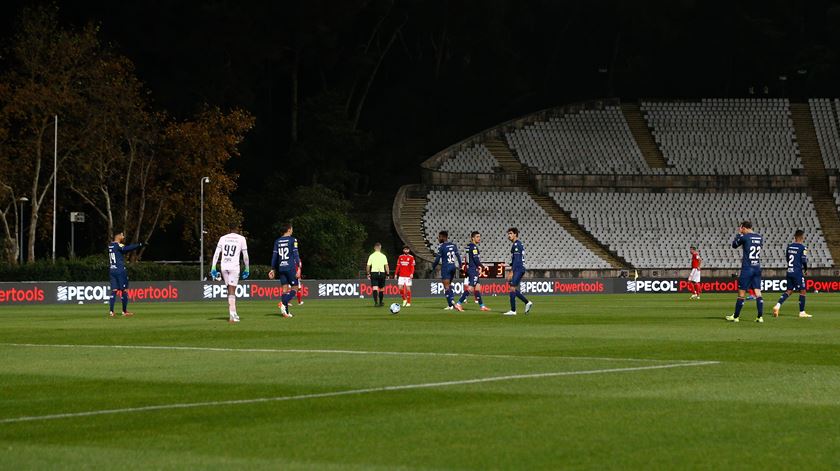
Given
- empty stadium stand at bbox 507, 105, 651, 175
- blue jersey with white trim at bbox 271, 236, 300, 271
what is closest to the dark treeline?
empty stadium stand at bbox 507, 105, 651, 175

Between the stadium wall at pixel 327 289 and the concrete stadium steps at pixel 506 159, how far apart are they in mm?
14970

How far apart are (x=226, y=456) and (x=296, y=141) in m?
81.2

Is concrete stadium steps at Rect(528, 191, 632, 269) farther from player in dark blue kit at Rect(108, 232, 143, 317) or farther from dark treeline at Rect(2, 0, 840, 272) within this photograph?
player in dark blue kit at Rect(108, 232, 143, 317)

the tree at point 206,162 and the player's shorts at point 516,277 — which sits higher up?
the tree at point 206,162

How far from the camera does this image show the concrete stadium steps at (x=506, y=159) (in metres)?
82.1

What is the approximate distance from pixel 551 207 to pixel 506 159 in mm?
5709

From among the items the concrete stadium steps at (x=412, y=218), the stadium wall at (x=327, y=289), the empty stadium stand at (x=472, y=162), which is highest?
the empty stadium stand at (x=472, y=162)

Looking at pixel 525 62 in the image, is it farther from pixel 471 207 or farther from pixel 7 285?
pixel 7 285

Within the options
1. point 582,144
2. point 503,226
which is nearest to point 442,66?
point 582,144

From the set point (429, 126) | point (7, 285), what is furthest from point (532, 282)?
point (429, 126)

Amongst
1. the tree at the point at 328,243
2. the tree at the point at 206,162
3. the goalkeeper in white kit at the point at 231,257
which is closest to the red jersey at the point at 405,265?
the goalkeeper in white kit at the point at 231,257

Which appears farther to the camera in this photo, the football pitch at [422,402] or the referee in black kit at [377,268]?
the referee in black kit at [377,268]

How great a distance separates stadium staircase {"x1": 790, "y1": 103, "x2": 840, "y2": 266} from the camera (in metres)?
78.1

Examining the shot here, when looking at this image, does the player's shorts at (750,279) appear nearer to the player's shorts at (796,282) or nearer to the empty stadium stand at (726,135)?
the player's shorts at (796,282)
